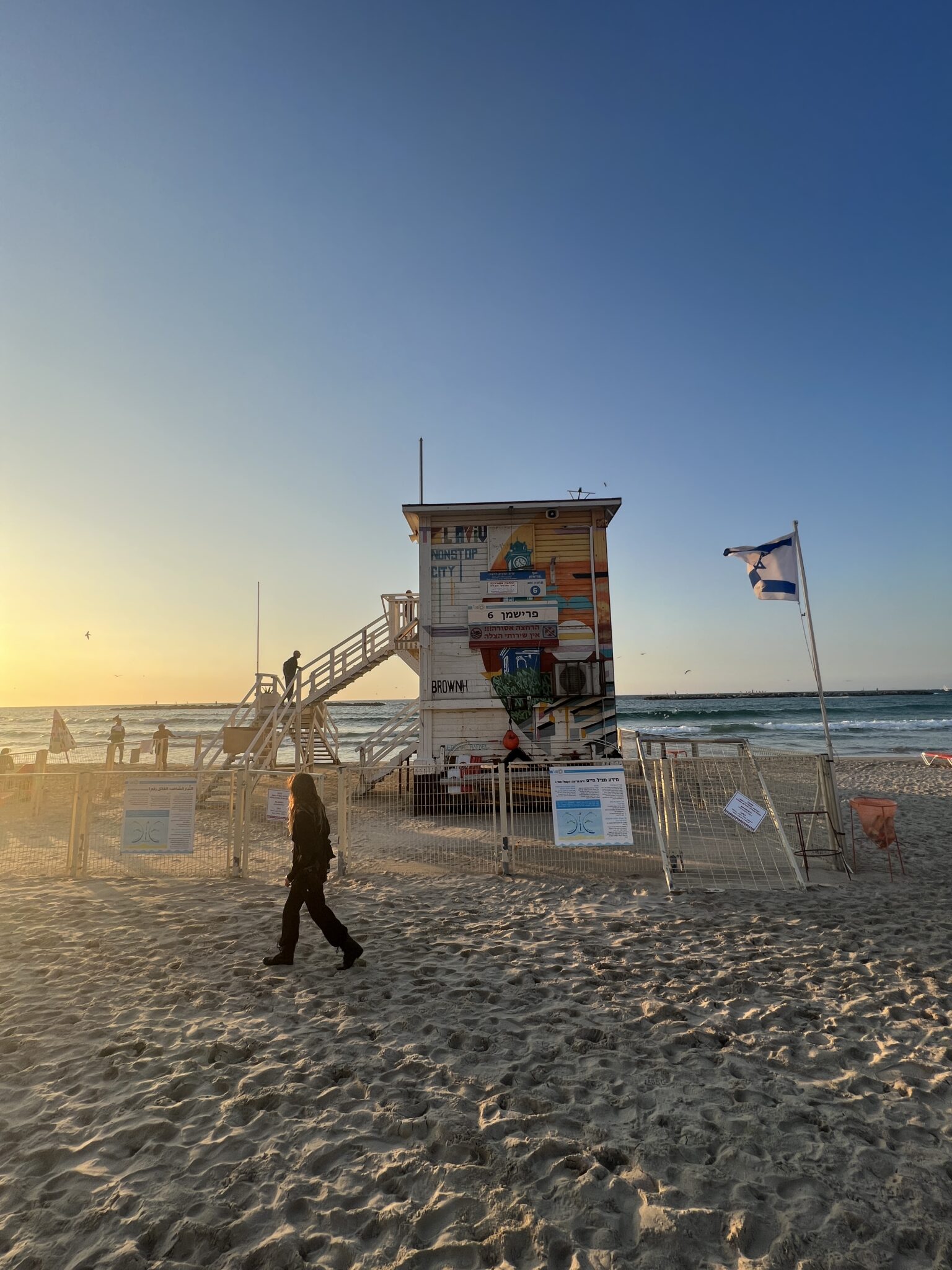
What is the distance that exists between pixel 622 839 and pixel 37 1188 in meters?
7.10

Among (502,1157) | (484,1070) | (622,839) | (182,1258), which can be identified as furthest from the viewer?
(622,839)

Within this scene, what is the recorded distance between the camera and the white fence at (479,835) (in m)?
9.89

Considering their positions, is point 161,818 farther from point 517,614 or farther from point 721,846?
point 517,614

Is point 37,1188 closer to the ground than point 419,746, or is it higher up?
closer to the ground

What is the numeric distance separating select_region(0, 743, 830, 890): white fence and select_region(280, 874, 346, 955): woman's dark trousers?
355cm

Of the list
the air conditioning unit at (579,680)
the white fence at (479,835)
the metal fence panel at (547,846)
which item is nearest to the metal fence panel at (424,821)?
the white fence at (479,835)

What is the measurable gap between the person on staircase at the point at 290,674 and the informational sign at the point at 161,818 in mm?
8866

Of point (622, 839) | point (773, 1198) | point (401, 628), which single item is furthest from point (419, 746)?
point (773, 1198)

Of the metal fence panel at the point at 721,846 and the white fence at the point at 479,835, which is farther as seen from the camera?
the white fence at the point at 479,835

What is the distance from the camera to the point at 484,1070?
14.2ft

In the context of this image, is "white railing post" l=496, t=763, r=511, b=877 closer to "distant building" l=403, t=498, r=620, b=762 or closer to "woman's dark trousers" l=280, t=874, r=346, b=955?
"woman's dark trousers" l=280, t=874, r=346, b=955

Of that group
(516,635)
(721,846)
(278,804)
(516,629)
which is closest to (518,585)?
(516,629)

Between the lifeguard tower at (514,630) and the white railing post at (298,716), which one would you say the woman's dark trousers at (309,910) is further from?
the white railing post at (298,716)

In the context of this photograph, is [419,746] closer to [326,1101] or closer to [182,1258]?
[326,1101]
